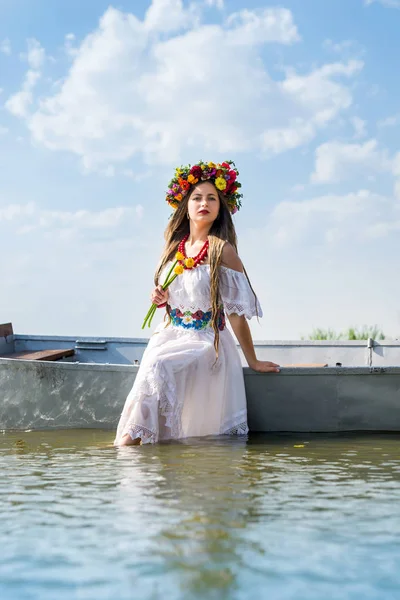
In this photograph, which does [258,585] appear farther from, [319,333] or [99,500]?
[319,333]

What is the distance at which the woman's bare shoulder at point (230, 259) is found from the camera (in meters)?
4.79

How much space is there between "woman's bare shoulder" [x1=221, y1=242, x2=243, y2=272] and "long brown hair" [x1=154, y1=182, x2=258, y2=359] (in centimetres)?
3

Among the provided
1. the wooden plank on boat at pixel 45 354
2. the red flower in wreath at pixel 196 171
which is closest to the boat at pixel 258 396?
the wooden plank on boat at pixel 45 354

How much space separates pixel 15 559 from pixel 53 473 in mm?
1485

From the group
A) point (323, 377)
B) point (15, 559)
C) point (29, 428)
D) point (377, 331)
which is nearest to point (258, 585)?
point (15, 559)

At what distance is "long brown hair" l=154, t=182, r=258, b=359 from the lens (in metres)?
4.71

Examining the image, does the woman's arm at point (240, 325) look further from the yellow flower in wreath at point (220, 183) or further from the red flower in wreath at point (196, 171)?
the red flower in wreath at point (196, 171)

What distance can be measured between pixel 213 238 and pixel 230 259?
0.17m

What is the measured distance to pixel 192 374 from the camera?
4.68m

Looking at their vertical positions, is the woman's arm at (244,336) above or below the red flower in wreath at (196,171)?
below

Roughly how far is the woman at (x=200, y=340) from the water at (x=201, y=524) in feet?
0.89

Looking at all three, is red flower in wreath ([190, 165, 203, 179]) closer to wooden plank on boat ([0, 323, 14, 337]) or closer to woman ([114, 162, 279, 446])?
woman ([114, 162, 279, 446])

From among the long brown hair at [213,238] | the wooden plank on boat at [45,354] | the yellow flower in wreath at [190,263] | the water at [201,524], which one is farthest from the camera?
the wooden plank on boat at [45,354]

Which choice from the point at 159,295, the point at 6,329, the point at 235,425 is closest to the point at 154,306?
the point at 159,295
